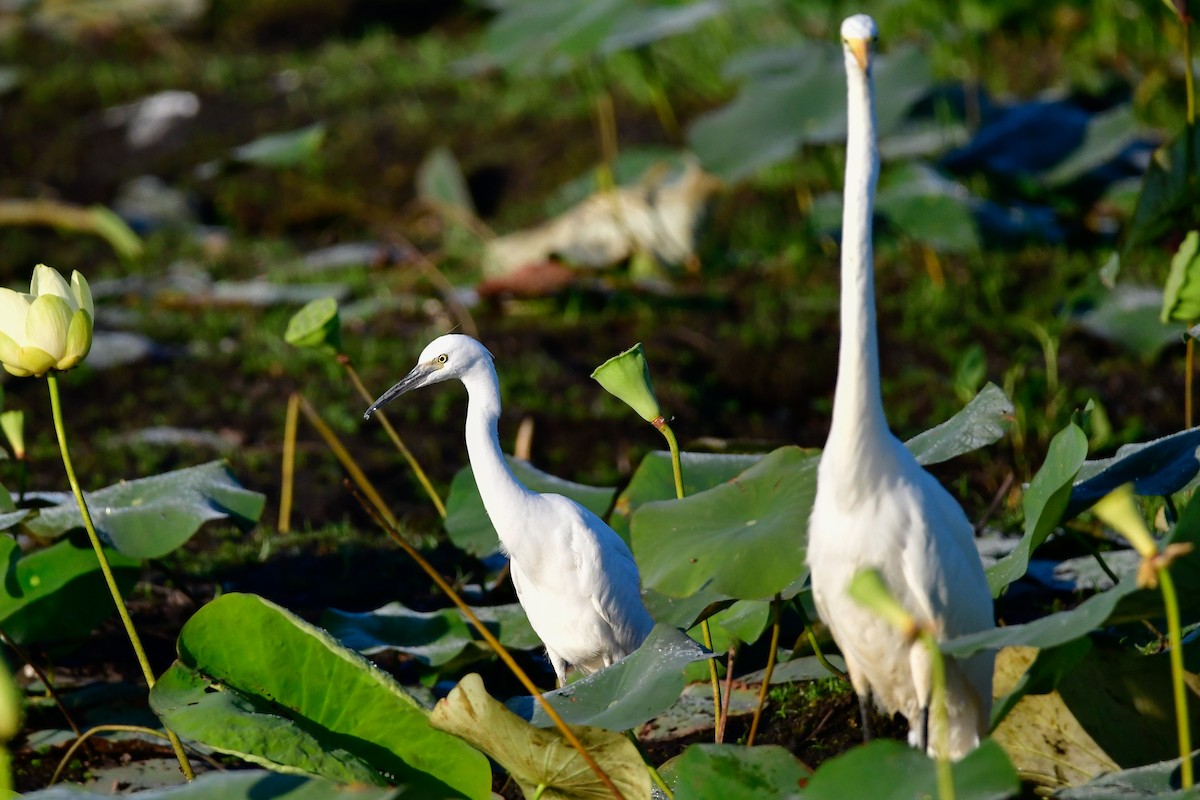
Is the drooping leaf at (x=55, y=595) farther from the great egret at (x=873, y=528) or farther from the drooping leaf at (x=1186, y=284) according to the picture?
the drooping leaf at (x=1186, y=284)

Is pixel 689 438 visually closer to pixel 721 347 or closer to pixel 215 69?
pixel 721 347

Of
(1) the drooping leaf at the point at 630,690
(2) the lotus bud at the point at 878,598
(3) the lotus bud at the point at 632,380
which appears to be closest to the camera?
(2) the lotus bud at the point at 878,598

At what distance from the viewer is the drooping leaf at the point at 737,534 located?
187 centimetres

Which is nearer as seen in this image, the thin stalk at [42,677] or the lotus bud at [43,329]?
the lotus bud at [43,329]

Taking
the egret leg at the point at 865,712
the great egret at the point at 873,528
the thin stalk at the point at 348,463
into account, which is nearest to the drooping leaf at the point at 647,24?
the thin stalk at the point at 348,463

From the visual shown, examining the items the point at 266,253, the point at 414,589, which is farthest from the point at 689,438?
the point at 266,253

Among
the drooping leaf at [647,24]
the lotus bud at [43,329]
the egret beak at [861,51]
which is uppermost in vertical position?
the egret beak at [861,51]

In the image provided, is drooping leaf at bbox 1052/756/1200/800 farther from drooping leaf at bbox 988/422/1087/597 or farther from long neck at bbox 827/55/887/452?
long neck at bbox 827/55/887/452

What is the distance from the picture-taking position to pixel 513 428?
421 centimetres

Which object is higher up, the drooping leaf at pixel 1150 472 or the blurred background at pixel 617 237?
the drooping leaf at pixel 1150 472

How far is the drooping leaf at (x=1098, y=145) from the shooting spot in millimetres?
4824

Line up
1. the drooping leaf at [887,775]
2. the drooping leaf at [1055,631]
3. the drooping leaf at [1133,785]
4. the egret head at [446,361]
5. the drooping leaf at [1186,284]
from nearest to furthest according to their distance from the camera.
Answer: the drooping leaf at [887,775]
the drooping leaf at [1055,631]
the drooping leaf at [1133,785]
the drooping leaf at [1186,284]
the egret head at [446,361]

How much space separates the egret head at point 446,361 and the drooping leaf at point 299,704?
572mm

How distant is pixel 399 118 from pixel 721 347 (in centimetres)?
331
